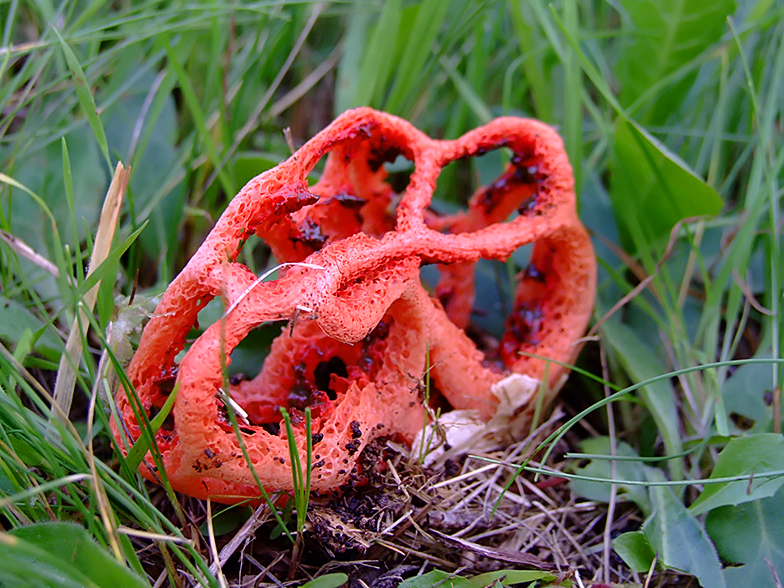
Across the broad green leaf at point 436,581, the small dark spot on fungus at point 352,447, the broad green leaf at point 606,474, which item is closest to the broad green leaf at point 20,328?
the small dark spot on fungus at point 352,447

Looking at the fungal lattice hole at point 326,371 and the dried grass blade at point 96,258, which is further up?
the dried grass blade at point 96,258

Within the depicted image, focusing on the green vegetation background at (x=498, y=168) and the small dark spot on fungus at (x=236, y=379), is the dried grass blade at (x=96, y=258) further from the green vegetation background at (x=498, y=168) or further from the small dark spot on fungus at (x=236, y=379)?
the small dark spot on fungus at (x=236, y=379)

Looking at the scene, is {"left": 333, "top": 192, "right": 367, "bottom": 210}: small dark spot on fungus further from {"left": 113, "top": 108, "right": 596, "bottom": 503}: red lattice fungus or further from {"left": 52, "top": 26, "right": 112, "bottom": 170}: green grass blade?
{"left": 52, "top": 26, "right": 112, "bottom": 170}: green grass blade

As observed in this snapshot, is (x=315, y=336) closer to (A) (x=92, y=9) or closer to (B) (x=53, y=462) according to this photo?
(B) (x=53, y=462)

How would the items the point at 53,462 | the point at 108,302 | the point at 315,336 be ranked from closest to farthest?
the point at 53,462, the point at 108,302, the point at 315,336

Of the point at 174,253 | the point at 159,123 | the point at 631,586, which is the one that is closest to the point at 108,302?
the point at 174,253
